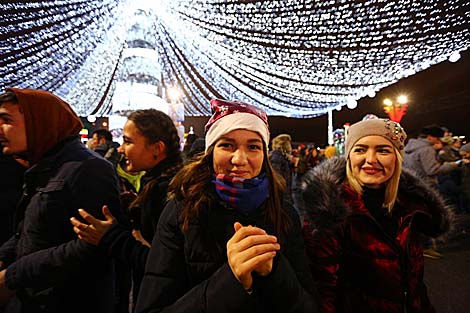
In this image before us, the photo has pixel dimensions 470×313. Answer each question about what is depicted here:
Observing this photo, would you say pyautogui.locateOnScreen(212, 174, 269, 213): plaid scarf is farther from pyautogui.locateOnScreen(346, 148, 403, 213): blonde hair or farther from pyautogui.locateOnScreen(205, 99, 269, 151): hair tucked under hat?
pyautogui.locateOnScreen(346, 148, 403, 213): blonde hair

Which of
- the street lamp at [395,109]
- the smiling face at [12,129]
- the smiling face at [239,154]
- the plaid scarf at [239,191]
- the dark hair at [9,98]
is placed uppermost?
the street lamp at [395,109]

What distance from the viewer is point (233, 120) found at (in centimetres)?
131

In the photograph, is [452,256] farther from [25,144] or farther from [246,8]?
[25,144]

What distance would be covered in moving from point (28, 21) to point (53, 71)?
2.86 metres

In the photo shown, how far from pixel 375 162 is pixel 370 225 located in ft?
1.20

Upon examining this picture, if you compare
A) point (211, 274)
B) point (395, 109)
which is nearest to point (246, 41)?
point (211, 274)

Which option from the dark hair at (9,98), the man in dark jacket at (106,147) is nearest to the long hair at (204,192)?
the dark hair at (9,98)

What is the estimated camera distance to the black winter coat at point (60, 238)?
57.9 inches

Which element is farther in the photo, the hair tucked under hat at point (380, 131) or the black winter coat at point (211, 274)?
the hair tucked under hat at point (380, 131)

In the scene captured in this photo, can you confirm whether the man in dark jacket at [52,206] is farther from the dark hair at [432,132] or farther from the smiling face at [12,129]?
the dark hair at [432,132]

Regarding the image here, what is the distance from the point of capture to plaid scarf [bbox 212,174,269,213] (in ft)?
3.93

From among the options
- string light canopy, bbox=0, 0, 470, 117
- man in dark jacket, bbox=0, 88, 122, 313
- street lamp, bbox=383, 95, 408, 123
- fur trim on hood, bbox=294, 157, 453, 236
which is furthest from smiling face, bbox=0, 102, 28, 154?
street lamp, bbox=383, 95, 408, 123

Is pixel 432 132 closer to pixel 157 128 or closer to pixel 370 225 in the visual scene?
pixel 370 225

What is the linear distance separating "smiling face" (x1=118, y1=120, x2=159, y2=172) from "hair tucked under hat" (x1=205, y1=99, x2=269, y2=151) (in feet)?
2.50
